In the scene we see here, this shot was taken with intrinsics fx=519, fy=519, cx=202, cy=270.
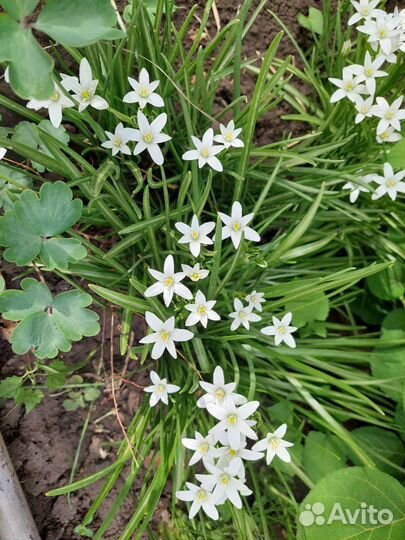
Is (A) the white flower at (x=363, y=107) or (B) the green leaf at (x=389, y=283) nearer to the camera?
(A) the white flower at (x=363, y=107)

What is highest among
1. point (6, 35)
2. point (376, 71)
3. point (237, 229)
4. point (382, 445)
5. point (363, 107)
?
point (6, 35)

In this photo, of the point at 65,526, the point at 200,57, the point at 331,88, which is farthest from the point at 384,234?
the point at 65,526

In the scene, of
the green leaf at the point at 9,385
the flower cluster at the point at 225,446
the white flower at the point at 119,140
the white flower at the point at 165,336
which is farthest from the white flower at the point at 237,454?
the white flower at the point at 119,140

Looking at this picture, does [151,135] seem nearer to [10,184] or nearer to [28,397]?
[10,184]

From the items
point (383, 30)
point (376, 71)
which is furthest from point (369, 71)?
point (383, 30)

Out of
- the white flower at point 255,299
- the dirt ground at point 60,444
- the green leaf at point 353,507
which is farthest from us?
the dirt ground at point 60,444

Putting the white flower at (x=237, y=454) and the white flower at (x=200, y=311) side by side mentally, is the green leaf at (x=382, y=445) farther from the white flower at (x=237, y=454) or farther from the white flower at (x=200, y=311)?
the white flower at (x=200, y=311)
